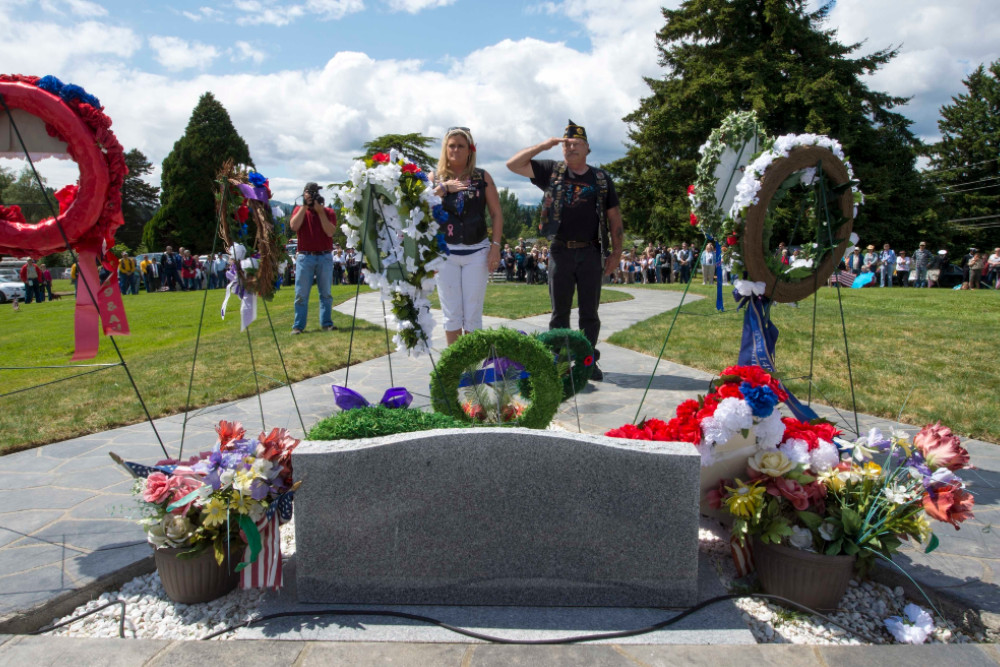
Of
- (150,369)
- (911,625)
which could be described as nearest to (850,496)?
(911,625)

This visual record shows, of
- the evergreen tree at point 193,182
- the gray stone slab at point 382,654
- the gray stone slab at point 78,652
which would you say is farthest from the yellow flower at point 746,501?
the evergreen tree at point 193,182

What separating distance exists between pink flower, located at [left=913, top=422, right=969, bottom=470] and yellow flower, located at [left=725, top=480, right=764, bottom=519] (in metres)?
0.77

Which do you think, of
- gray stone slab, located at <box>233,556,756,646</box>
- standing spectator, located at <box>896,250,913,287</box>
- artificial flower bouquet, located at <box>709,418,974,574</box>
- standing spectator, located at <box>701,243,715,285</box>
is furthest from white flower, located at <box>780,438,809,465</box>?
standing spectator, located at <box>896,250,913,287</box>

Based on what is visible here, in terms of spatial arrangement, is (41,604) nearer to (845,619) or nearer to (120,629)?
(120,629)

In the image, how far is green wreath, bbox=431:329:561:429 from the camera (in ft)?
12.5

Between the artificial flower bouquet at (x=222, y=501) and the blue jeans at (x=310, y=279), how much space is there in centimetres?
634

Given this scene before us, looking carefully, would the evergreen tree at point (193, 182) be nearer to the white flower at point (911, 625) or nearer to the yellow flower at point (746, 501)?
the yellow flower at point (746, 501)

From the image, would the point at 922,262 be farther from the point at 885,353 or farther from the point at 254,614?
the point at 254,614

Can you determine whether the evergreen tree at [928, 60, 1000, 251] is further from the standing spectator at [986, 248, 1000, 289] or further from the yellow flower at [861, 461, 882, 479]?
the yellow flower at [861, 461, 882, 479]

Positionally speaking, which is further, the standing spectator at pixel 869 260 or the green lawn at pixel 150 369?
the standing spectator at pixel 869 260

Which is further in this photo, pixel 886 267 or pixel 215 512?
pixel 886 267

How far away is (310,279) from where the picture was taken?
8.86 meters

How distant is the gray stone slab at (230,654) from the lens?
6.97ft

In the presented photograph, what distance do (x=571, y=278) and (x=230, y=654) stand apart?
13.4 feet
